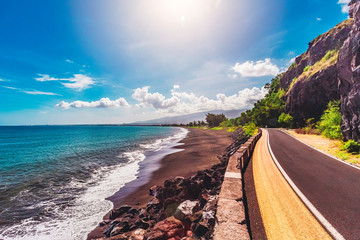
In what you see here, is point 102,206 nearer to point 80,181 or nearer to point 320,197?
point 80,181

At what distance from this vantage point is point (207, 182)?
8.91 metres

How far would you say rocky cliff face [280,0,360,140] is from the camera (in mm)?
13086

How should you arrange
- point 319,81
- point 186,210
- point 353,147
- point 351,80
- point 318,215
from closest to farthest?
point 318,215 → point 186,210 → point 353,147 → point 351,80 → point 319,81

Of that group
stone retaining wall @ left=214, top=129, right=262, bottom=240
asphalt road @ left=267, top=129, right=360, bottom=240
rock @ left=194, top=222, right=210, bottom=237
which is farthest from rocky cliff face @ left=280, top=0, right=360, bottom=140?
rock @ left=194, top=222, right=210, bottom=237

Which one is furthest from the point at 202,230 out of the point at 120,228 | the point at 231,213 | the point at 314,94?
the point at 314,94

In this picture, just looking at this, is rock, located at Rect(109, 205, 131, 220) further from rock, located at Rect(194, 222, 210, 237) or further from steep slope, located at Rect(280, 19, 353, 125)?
steep slope, located at Rect(280, 19, 353, 125)

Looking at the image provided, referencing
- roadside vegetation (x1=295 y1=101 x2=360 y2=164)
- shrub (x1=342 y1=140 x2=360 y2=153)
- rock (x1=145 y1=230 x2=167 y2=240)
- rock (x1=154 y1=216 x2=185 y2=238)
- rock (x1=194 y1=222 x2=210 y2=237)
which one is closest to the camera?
rock (x1=194 y1=222 x2=210 y2=237)

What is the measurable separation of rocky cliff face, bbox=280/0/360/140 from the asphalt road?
7.07m

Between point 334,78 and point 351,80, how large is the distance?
2190 cm

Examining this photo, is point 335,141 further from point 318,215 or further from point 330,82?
point 330,82

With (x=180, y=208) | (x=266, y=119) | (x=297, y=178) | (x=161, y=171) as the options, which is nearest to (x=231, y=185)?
(x=180, y=208)

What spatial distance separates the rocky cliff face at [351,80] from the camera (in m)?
12.7

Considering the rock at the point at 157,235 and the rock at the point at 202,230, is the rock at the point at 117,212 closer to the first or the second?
the rock at the point at 157,235

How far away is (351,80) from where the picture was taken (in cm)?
1352
